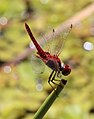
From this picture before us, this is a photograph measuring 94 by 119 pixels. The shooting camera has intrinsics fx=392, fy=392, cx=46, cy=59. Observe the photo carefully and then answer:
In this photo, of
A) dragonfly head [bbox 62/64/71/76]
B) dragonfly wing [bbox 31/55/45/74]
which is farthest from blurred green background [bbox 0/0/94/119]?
dragonfly head [bbox 62/64/71/76]

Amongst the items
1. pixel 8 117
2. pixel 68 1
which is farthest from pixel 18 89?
pixel 68 1

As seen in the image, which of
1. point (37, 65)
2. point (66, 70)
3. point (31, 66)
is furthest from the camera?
point (31, 66)

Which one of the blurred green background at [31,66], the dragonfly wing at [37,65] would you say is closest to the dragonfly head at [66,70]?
the dragonfly wing at [37,65]

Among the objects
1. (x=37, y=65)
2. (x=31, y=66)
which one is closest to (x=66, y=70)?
(x=37, y=65)

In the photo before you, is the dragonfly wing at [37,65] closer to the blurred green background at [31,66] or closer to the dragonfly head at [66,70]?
the dragonfly head at [66,70]

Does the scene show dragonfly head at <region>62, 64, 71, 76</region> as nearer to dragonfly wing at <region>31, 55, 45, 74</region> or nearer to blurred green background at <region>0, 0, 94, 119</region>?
dragonfly wing at <region>31, 55, 45, 74</region>

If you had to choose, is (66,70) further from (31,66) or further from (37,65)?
(31,66)

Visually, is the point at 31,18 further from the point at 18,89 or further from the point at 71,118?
the point at 71,118

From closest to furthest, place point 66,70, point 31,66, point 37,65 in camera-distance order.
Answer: point 66,70 → point 37,65 → point 31,66
